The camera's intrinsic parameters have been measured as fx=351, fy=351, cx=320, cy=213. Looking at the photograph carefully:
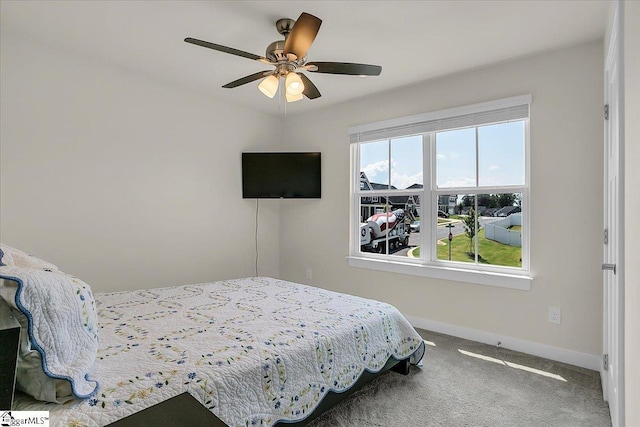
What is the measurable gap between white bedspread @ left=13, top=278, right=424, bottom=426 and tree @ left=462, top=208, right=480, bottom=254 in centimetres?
125

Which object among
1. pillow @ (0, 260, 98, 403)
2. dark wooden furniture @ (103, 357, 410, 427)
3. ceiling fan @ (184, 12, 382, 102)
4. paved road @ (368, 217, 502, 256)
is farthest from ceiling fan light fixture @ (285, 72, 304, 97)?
paved road @ (368, 217, 502, 256)

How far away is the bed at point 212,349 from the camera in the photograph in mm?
1106

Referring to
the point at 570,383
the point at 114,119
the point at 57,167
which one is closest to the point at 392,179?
the point at 570,383

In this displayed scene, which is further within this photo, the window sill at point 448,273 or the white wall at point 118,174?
the window sill at point 448,273

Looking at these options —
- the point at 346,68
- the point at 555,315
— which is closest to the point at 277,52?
the point at 346,68

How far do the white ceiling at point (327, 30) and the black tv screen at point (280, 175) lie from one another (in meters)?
1.21

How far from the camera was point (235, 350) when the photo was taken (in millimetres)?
1607

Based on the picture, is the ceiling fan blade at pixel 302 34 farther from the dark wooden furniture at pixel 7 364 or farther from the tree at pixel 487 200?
the tree at pixel 487 200

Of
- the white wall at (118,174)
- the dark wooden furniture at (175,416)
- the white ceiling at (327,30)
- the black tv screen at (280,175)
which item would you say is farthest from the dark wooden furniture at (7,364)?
the black tv screen at (280,175)

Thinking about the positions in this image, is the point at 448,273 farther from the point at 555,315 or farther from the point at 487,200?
the point at 555,315

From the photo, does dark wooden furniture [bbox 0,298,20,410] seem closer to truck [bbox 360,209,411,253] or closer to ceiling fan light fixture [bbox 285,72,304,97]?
ceiling fan light fixture [bbox 285,72,304,97]

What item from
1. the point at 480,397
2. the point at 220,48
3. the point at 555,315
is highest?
the point at 220,48

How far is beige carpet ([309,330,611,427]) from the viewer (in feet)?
6.40

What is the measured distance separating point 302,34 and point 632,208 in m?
1.73
